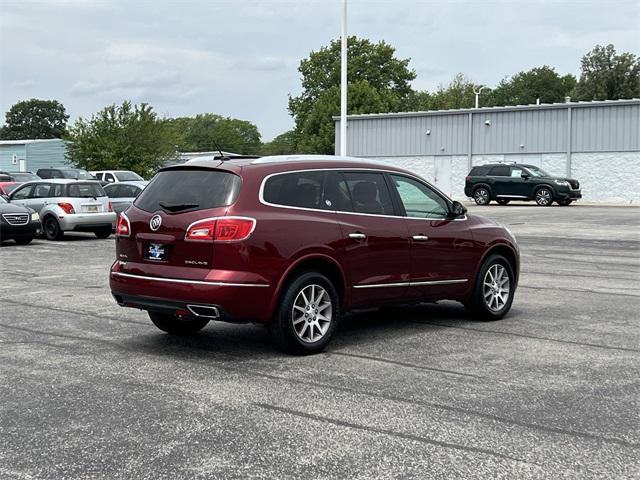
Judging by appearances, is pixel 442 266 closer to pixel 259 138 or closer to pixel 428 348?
pixel 428 348

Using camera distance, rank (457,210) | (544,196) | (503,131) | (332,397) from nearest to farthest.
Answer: (332,397)
(457,210)
(544,196)
(503,131)

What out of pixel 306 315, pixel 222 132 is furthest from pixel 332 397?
pixel 222 132

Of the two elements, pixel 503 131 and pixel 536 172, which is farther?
pixel 503 131

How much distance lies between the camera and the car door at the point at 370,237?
24.1 ft

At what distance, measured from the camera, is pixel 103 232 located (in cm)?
2130

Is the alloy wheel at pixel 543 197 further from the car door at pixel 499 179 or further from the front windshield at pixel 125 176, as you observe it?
the front windshield at pixel 125 176

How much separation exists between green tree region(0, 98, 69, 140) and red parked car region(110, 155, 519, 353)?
13123 cm

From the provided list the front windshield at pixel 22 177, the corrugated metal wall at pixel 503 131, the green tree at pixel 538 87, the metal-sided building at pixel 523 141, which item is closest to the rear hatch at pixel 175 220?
the front windshield at pixel 22 177

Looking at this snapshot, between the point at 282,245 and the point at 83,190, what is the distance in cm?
1539

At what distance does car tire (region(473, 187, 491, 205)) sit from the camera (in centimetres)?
3772

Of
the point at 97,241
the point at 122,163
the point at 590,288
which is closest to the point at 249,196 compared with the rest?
the point at 590,288

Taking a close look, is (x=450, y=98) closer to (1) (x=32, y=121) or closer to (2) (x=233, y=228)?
(1) (x=32, y=121)

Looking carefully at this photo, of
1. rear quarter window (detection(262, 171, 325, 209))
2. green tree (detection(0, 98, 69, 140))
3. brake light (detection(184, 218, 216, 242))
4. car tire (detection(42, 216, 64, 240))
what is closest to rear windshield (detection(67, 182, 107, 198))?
car tire (detection(42, 216, 64, 240))

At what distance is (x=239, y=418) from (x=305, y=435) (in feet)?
1.75
